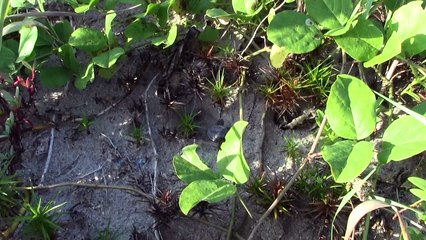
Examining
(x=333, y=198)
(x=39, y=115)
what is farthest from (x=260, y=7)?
(x=39, y=115)

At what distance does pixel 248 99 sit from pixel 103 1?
0.72 metres

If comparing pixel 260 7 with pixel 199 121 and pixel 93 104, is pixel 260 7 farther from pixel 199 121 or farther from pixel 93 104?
pixel 93 104

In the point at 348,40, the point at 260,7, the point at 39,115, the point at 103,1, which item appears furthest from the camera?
the point at 103,1

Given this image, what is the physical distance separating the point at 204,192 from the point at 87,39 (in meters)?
0.75

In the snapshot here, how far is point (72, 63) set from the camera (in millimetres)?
2174

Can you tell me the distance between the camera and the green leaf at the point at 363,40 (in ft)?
6.33

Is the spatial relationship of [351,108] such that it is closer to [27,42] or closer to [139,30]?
[139,30]

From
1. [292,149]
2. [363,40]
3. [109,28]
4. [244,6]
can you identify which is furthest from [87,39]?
[363,40]

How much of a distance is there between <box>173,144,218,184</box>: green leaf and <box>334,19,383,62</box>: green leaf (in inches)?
22.7

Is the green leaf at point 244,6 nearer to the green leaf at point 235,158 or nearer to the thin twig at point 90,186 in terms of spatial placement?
the green leaf at point 235,158

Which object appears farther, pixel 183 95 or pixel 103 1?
pixel 103 1

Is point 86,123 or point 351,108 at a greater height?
point 351,108

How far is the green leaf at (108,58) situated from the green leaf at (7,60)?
278 millimetres

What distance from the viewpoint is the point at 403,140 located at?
1.74 meters
